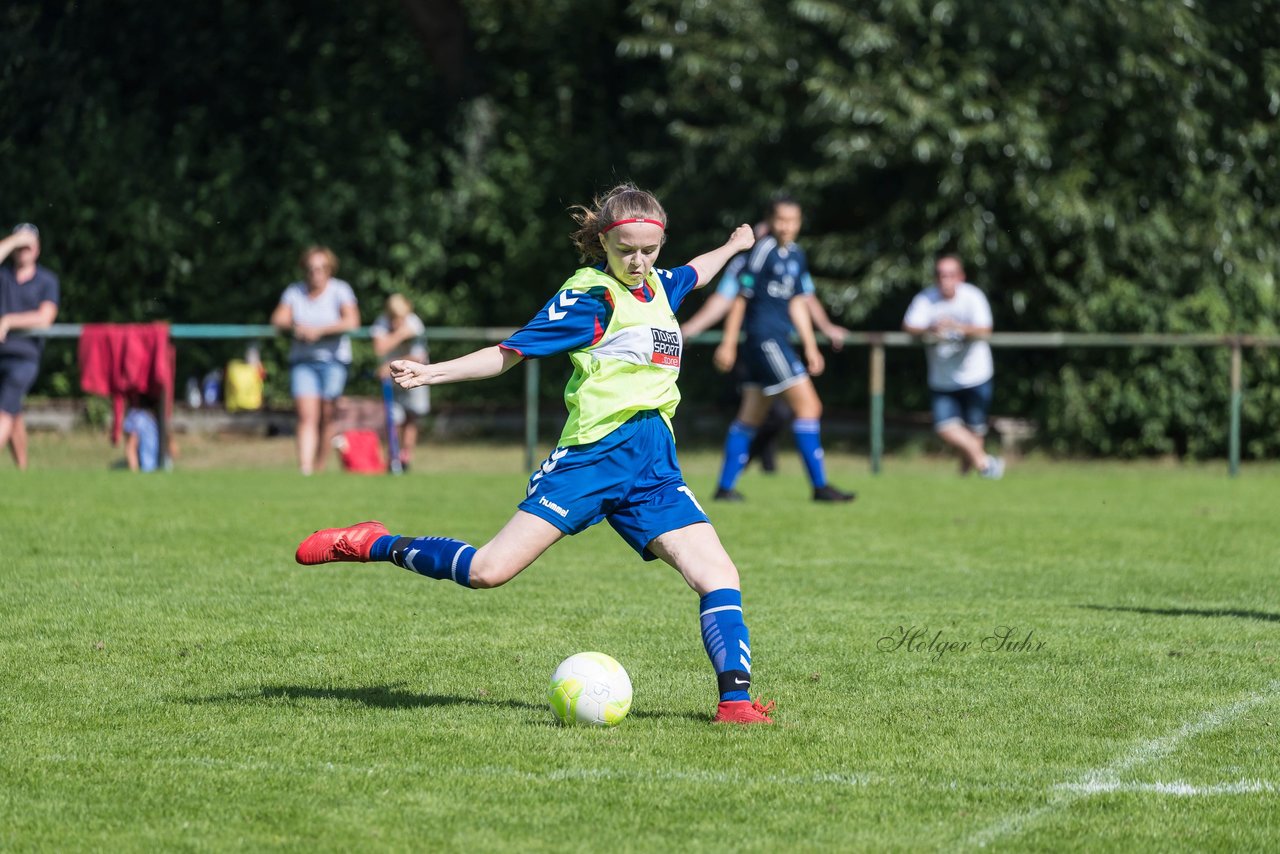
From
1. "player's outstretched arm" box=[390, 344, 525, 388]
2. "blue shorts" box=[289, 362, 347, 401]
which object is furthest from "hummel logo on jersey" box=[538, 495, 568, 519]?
"blue shorts" box=[289, 362, 347, 401]

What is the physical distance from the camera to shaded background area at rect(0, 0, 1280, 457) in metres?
19.0

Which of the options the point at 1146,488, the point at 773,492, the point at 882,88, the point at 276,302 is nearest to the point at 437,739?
the point at 773,492

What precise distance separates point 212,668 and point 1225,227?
1517cm

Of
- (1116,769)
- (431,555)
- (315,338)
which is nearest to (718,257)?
(431,555)

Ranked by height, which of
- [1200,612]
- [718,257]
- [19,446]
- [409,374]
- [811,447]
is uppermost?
[718,257]

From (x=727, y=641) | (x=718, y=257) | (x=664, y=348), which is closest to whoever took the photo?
(x=727, y=641)

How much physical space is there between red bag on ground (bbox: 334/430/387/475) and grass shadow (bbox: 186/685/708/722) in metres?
10.3

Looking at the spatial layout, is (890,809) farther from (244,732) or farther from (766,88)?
(766,88)

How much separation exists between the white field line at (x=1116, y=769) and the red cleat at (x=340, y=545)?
251 cm

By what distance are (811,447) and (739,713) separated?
25.0 ft

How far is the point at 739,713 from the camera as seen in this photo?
5562mm

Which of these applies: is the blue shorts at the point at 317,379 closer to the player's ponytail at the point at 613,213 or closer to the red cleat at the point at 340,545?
the red cleat at the point at 340,545

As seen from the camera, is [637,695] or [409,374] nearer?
[409,374]

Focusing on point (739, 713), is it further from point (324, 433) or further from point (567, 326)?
point (324, 433)
